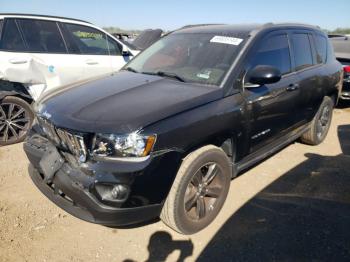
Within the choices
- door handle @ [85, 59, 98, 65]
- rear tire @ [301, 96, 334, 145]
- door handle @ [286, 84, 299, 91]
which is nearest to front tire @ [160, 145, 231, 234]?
door handle @ [286, 84, 299, 91]

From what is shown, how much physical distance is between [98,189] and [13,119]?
10.9ft

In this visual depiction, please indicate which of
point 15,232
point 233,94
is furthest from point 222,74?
point 15,232

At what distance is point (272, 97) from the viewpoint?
3594 mm

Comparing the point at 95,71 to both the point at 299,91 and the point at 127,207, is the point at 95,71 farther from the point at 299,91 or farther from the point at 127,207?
the point at 127,207

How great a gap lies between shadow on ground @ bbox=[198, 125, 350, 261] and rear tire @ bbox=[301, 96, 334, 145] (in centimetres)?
86

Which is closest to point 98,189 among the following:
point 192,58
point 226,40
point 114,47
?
point 192,58

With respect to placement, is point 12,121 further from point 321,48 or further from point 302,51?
point 321,48

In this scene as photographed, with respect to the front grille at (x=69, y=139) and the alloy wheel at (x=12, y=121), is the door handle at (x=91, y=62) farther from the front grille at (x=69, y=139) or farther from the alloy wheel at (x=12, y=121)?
the front grille at (x=69, y=139)

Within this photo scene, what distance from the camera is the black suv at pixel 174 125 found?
2490 mm

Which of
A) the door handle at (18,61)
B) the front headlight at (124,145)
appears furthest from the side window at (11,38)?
the front headlight at (124,145)

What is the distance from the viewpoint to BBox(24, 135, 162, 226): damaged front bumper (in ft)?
7.98

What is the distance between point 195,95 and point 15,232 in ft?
6.83

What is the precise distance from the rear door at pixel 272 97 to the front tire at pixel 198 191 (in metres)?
0.58

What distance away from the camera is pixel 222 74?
A: 3197mm
